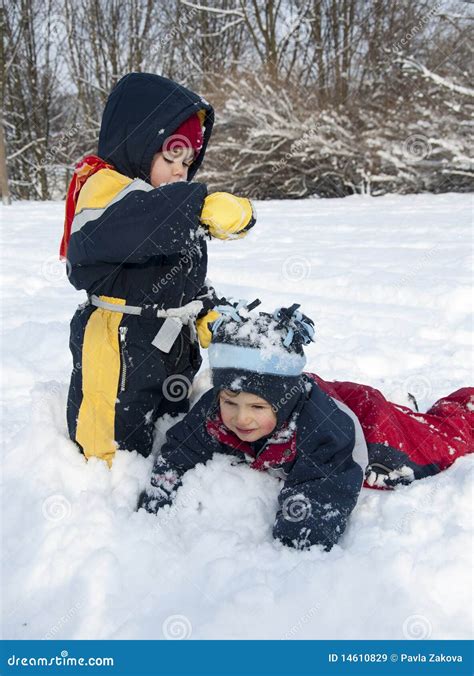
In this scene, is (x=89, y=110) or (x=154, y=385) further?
(x=89, y=110)

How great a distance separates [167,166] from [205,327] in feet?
1.85

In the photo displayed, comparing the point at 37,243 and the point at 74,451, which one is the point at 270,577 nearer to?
the point at 74,451

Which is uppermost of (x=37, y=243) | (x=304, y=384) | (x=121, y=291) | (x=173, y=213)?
(x=173, y=213)

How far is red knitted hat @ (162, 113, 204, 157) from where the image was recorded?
6.20 feet

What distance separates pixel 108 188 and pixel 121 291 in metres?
0.32

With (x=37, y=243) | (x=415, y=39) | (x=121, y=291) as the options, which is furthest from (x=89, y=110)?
(x=121, y=291)

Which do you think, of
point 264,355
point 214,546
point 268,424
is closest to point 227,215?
point 264,355

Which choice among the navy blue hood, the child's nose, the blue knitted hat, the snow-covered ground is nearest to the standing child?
the navy blue hood

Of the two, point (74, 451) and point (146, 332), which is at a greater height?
point (146, 332)

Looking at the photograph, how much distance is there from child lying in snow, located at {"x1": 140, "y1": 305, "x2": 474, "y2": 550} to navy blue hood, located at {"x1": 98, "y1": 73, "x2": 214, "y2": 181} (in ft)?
1.77

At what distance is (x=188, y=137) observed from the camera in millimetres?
1968

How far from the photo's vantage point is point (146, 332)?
75.2 inches

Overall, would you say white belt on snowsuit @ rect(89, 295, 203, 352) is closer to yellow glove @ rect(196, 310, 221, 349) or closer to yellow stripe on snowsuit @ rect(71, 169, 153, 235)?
yellow glove @ rect(196, 310, 221, 349)

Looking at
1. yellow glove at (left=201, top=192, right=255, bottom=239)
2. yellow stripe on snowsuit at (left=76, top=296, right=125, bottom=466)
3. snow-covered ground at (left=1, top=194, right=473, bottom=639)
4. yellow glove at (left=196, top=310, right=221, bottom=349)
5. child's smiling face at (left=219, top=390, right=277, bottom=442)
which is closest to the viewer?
snow-covered ground at (left=1, top=194, right=473, bottom=639)
